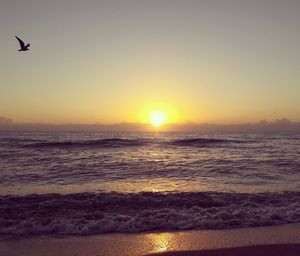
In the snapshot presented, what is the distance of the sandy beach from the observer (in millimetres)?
6907

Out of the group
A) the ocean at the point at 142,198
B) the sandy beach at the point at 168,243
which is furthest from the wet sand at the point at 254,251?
the ocean at the point at 142,198

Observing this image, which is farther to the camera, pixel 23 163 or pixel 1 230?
pixel 23 163

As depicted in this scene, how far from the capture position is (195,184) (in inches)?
578

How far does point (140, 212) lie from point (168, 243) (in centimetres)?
282

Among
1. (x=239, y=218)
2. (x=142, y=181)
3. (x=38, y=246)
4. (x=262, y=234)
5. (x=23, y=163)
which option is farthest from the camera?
(x=23, y=163)

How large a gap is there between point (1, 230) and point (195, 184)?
7914 millimetres

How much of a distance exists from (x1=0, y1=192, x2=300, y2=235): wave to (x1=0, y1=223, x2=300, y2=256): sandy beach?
1.64 ft

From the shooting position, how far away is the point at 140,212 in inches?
407

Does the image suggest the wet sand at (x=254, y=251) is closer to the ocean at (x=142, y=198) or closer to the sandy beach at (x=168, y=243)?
the sandy beach at (x=168, y=243)

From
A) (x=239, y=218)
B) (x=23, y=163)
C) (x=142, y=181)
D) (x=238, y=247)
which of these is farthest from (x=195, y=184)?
(x=23, y=163)

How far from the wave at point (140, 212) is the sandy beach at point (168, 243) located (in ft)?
1.64

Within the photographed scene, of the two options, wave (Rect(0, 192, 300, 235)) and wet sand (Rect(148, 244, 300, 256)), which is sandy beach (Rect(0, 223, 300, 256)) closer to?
wet sand (Rect(148, 244, 300, 256))

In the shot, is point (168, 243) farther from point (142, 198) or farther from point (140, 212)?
point (142, 198)

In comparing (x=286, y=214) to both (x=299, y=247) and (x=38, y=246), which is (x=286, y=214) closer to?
(x=299, y=247)
